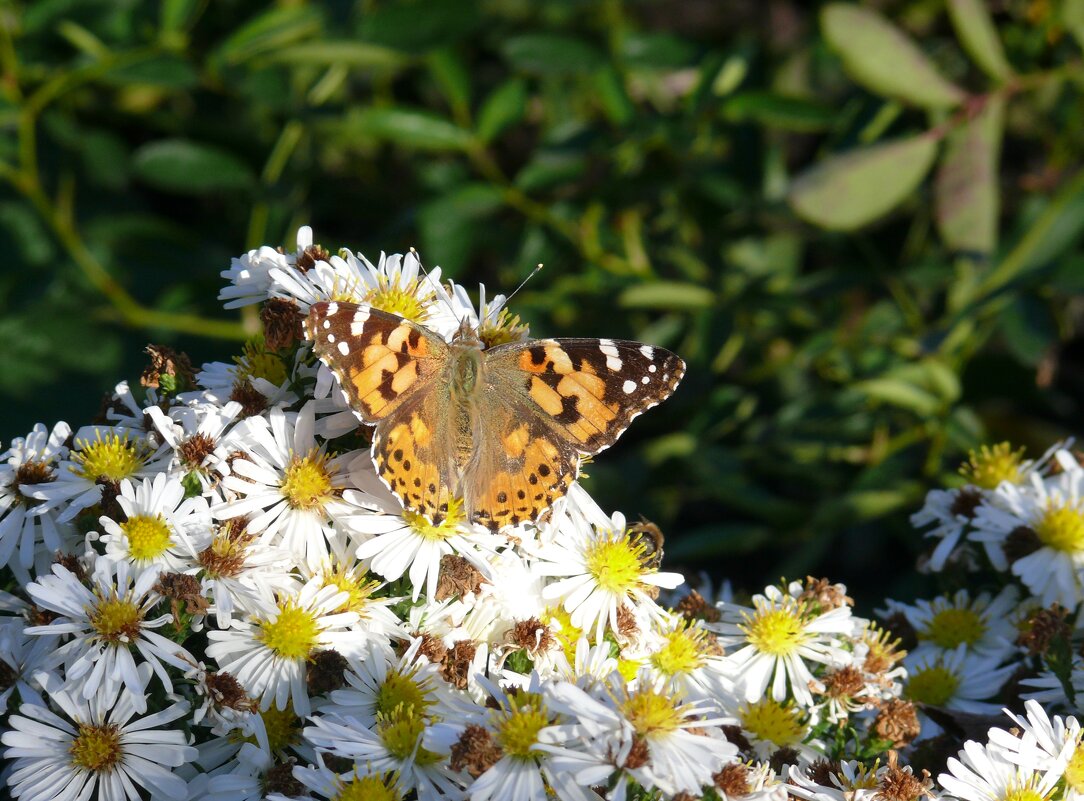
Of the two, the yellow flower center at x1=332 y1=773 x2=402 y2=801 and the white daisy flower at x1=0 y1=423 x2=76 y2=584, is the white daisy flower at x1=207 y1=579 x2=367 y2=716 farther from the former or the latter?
the white daisy flower at x1=0 y1=423 x2=76 y2=584

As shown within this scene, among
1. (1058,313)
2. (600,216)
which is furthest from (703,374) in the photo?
(1058,313)

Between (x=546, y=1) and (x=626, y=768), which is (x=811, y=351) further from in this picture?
(x=626, y=768)

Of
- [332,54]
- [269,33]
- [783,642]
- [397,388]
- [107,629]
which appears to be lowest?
[783,642]

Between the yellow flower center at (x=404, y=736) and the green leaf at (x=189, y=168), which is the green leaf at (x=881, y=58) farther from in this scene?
the yellow flower center at (x=404, y=736)

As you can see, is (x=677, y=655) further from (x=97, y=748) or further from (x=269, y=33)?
(x=269, y=33)

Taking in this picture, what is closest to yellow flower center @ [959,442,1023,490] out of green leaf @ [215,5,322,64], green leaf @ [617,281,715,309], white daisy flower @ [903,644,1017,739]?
white daisy flower @ [903,644,1017,739]

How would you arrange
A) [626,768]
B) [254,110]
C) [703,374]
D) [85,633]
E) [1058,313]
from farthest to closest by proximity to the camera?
[254,110]
[703,374]
[1058,313]
[85,633]
[626,768]

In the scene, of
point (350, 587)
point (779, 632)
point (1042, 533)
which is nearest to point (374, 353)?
point (350, 587)
